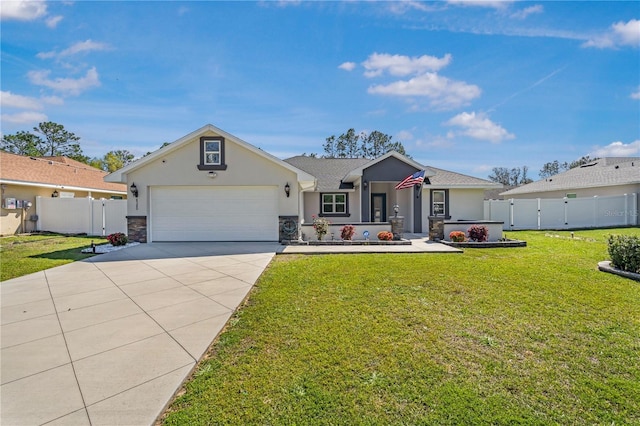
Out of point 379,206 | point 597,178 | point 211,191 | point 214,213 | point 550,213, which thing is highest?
point 597,178

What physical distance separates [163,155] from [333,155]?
3416 cm

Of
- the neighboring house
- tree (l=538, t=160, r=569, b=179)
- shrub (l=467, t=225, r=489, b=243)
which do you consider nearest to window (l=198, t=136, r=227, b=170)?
shrub (l=467, t=225, r=489, b=243)

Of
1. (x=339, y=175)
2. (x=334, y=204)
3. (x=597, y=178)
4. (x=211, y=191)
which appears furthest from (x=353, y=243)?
(x=597, y=178)

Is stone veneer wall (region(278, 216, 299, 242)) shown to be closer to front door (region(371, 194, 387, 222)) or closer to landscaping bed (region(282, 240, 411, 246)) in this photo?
landscaping bed (region(282, 240, 411, 246))

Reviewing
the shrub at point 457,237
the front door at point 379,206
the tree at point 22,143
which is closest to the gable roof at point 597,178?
the front door at point 379,206

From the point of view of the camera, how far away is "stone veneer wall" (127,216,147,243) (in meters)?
12.2

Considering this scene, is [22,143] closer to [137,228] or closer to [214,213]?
[137,228]

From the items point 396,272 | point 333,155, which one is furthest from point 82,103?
point 333,155

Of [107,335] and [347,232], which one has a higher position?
[347,232]

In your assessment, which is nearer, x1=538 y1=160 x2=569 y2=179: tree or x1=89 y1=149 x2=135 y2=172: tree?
x1=89 y1=149 x2=135 y2=172: tree

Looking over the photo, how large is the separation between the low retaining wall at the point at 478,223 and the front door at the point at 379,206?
19.7ft

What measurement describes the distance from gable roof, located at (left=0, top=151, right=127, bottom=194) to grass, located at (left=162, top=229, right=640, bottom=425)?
1531 centimetres

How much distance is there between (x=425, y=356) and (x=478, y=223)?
33.5ft

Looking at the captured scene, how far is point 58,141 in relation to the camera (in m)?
42.7
